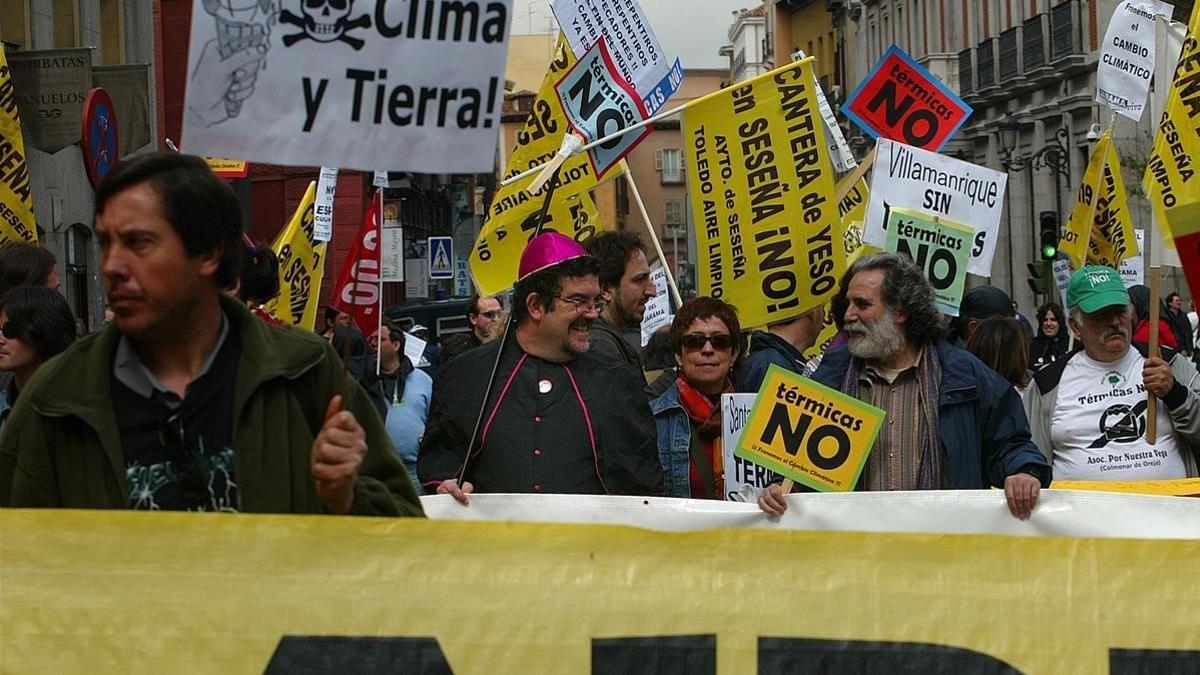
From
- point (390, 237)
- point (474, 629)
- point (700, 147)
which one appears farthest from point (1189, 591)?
point (390, 237)

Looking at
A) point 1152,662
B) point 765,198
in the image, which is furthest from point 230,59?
point 765,198

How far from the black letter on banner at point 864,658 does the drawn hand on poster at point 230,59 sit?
1462 mm

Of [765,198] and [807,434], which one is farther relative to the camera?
[765,198]

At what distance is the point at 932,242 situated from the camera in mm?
9141

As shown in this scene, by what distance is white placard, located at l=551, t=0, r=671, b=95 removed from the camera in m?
11.6

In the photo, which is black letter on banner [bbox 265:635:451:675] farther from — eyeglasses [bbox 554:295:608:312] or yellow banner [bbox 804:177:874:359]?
yellow banner [bbox 804:177:874:359]

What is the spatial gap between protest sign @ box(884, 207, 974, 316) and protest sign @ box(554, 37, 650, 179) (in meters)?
2.02

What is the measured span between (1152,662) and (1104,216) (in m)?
9.29

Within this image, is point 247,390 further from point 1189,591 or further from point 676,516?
point 676,516

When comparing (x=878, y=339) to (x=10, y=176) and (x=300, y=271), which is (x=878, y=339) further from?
(x=300, y=271)

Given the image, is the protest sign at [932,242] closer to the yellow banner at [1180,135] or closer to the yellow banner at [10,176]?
the yellow banner at [1180,135]

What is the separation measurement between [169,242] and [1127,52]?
10202 mm

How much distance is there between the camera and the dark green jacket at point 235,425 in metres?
3.72

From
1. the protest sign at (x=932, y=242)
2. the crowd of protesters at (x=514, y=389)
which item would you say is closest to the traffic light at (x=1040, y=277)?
the crowd of protesters at (x=514, y=389)
